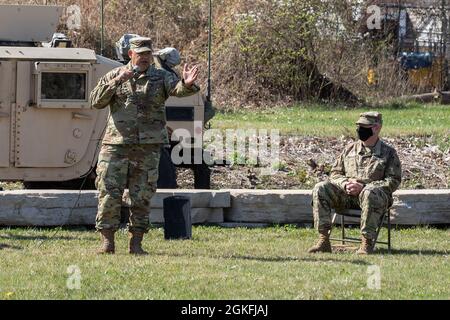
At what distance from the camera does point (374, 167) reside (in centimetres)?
1120

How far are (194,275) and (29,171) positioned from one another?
4.64 m

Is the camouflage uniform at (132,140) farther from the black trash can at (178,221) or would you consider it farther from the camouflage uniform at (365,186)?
the camouflage uniform at (365,186)

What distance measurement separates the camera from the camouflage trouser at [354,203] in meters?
11.0

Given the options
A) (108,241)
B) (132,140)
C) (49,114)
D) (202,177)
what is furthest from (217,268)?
(202,177)

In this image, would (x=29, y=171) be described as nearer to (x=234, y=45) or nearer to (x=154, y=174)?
(x=154, y=174)

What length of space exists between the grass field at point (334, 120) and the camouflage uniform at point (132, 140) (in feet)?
24.9

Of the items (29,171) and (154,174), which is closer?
(154,174)

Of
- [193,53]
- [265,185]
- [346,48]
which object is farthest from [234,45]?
[265,185]

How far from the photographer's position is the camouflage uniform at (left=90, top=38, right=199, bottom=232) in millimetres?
10562

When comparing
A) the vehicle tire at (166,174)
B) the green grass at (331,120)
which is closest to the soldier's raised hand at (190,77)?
the vehicle tire at (166,174)

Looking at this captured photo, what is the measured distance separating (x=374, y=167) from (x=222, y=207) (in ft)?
8.19
